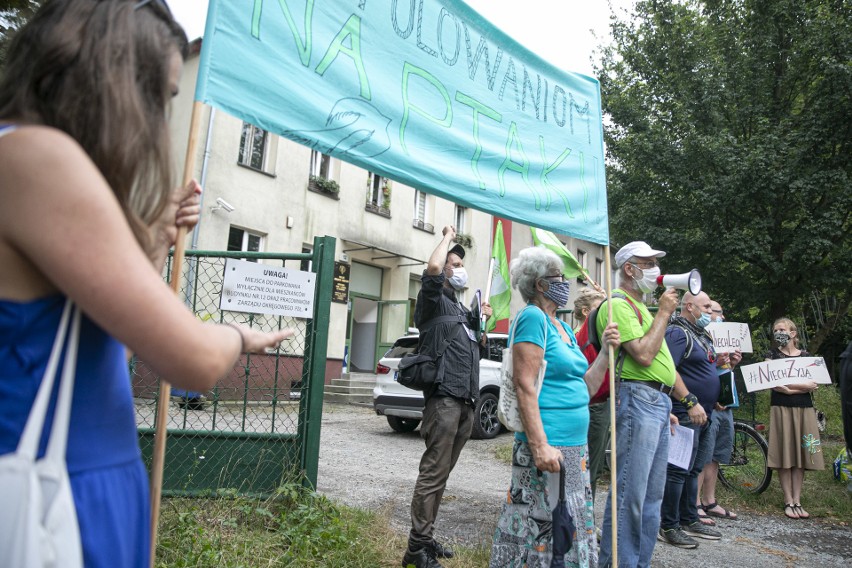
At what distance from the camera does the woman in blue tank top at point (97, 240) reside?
3.09 ft

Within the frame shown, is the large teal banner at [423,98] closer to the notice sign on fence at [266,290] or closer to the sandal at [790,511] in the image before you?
the notice sign on fence at [266,290]

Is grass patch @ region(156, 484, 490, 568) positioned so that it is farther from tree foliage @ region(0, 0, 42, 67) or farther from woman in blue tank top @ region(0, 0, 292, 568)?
tree foliage @ region(0, 0, 42, 67)

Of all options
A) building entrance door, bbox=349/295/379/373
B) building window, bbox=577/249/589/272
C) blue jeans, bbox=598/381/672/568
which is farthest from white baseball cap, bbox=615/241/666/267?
building window, bbox=577/249/589/272

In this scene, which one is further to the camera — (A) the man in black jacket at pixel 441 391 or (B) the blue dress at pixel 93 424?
(A) the man in black jacket at pixel 441 391

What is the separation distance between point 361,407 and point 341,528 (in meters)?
11.0

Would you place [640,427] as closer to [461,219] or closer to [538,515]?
[538,515]

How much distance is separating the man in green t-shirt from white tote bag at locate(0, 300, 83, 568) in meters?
3.33

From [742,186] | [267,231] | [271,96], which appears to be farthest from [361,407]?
[271,96]

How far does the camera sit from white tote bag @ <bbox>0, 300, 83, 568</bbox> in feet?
3.00

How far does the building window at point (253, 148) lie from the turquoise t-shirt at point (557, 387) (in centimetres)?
1301

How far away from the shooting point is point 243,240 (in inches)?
604

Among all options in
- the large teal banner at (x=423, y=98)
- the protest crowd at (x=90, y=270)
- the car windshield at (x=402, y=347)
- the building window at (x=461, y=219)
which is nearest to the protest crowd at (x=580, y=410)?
the large teal banner at (x=423, y=98)

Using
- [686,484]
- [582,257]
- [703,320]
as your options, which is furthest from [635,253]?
[582,257]

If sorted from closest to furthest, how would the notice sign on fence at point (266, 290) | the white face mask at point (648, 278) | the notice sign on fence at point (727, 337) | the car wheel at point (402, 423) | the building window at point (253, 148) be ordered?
the white face mask at point (648, 278) → the notice sign on fence at point (266, 290) → the notice sign on fence at point (727, 337) → the car wheel at point (402, 423) → the building window at point (253, 148)
